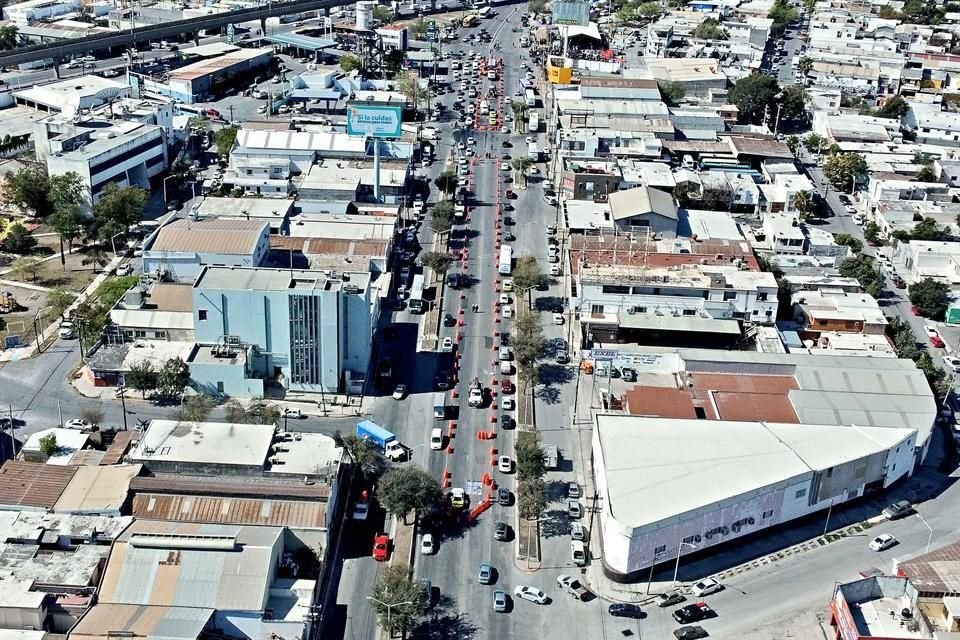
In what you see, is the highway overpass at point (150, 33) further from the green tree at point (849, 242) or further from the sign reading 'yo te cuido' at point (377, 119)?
the green tree at point (849, 242)

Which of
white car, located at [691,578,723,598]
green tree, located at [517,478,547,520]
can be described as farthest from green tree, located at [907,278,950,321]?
green tree, located at [517,478,547,520]

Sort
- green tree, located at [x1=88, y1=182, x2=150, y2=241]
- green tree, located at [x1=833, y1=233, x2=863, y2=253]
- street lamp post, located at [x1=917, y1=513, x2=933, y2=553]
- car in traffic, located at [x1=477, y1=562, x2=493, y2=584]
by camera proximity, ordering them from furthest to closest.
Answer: green tree, located at [x1=833, y1=233, x2=863, y2=253] < green tree, located at [x1=88, y1=182, x2=150, y2=241] < street lamp post, located at [x1=917, y1=513, x2=933, y2=553] < car in traffic, located at [x1=477, y1=562, x2=493, y2=584]

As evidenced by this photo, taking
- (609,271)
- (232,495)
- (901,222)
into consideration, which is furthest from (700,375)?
(901,222)

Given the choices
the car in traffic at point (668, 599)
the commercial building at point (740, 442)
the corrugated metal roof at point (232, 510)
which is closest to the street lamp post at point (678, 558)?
the commercial building at point (740, 442)

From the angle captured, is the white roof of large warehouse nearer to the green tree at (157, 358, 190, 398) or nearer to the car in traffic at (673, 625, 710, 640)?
the car in traffic at (673, 625, 710, 640)

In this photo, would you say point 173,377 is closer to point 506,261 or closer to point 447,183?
point 506,261

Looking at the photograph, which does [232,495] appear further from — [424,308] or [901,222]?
[901,222]
